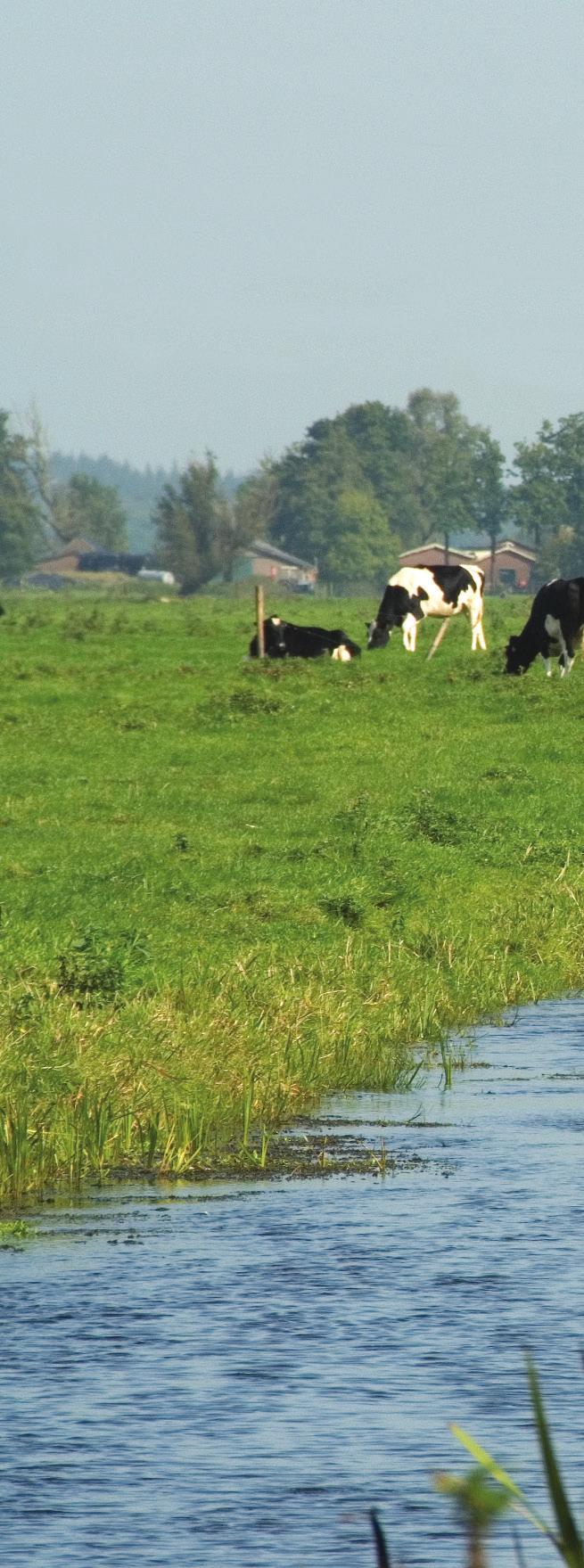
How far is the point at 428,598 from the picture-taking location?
158ft

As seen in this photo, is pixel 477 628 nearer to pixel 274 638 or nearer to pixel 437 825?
pixel 274 638

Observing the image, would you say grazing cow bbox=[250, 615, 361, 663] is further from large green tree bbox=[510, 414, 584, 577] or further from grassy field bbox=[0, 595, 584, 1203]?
large green tree bbox=[510, 414, 584, 577]

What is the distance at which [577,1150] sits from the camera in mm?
11984

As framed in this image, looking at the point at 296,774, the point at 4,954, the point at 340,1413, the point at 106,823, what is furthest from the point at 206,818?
the point at 340,1413

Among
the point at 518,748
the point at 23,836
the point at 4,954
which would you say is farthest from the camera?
the point at 518,748

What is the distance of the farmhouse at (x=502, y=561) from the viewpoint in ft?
586

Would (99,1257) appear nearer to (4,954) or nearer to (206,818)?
(4,954)

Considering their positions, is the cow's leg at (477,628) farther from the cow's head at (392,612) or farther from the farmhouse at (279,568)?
the farmhouse at (279,568)

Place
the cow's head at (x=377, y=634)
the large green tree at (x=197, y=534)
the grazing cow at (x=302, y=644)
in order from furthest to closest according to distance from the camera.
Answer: the large green tree at (x=197, y=534) < the cow's head at (x=377, y=634) < the grazing cow at (x=302, y=644)

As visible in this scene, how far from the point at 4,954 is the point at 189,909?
3.67 meters

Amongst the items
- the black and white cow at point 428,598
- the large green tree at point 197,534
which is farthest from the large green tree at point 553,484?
the black and white cow at point 428,598

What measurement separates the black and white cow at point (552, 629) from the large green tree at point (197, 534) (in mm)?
106654

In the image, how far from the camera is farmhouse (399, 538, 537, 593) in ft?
586

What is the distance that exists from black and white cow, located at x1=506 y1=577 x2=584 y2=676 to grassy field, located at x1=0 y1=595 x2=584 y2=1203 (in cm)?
51
